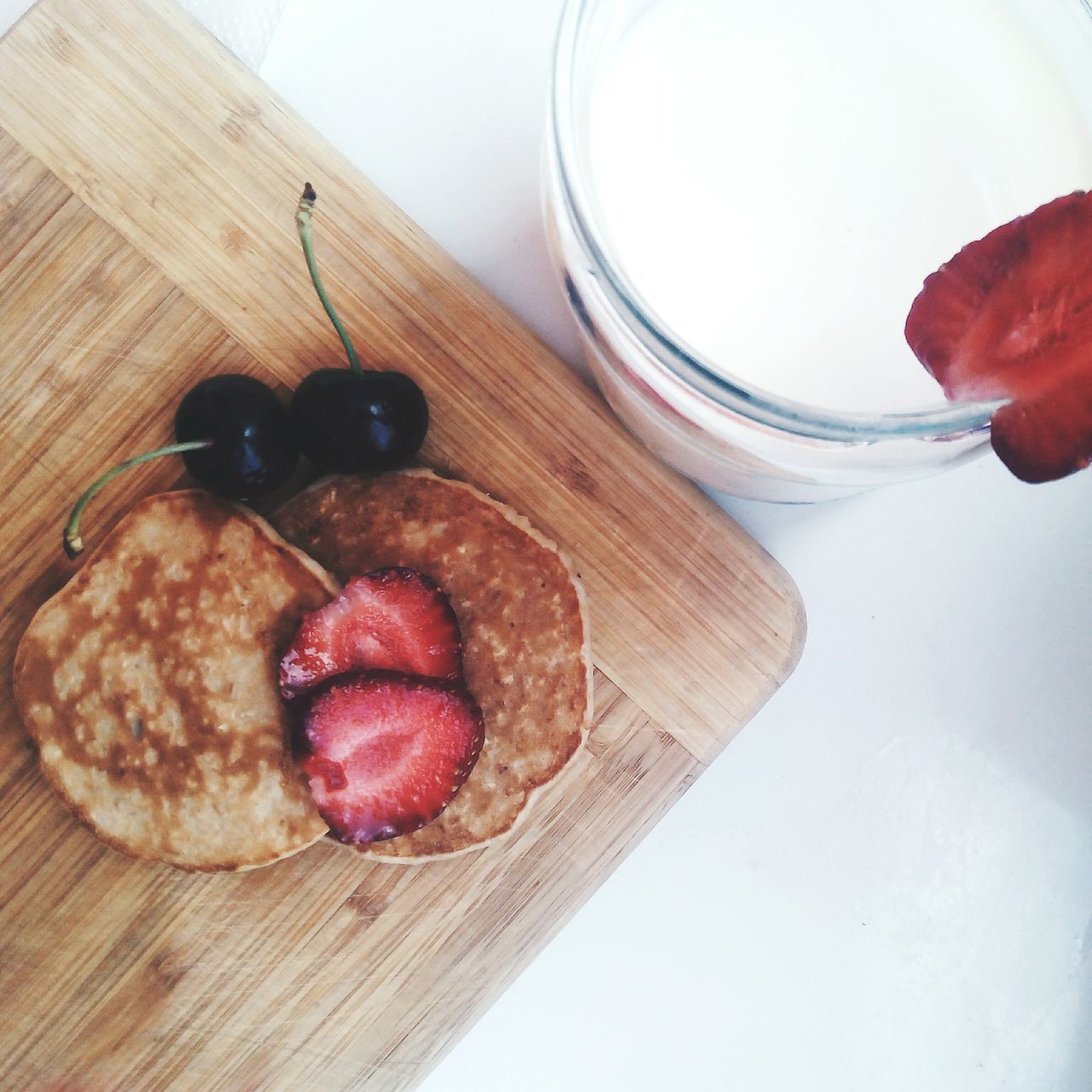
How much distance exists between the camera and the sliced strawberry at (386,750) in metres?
0.86

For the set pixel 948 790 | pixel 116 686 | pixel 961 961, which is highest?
pixel 116 686

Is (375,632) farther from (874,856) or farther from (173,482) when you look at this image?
(874,856)

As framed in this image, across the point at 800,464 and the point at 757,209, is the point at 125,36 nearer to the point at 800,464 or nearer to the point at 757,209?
the point at 757,209

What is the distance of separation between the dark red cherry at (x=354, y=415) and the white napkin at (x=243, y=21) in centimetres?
23

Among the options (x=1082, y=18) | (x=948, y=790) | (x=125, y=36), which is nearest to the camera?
(x=1082, y=18)

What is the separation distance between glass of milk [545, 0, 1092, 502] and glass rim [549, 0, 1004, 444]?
57mm

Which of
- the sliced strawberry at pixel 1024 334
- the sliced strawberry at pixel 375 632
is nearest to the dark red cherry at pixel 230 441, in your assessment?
the sliced strawberry at pixel 375 632

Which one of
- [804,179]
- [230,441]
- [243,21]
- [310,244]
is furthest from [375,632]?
[243,21]

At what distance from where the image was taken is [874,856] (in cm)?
104

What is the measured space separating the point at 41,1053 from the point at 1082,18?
1327 millimetres

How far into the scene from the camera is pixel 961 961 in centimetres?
106

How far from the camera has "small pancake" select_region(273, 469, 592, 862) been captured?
908mm

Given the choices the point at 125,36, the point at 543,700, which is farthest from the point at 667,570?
the point at 125,36

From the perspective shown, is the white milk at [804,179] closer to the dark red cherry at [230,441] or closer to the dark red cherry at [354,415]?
the dark red cherry at [354,415]
